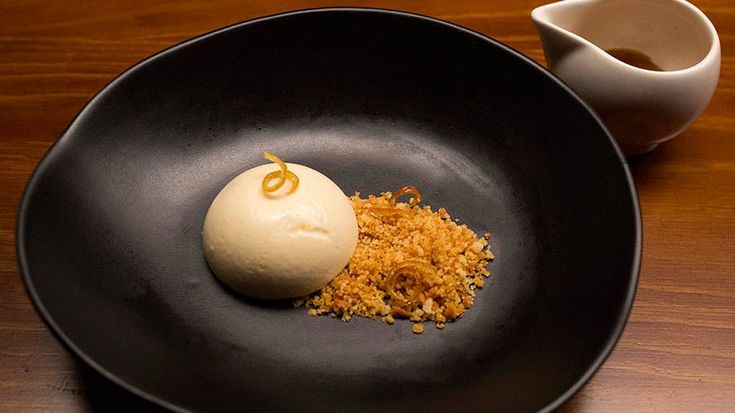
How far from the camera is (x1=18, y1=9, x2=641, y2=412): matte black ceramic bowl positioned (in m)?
0.89

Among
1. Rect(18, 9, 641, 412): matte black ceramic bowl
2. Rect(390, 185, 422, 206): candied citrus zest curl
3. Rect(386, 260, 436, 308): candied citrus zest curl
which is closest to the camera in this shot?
Rect(18, 9, 641, 412): matte black ceramic bowl

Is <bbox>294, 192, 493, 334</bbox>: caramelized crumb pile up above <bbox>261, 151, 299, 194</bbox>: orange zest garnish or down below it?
below

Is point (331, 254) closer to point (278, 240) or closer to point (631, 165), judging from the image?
point (278, 240)

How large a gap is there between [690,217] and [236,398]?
77 cm

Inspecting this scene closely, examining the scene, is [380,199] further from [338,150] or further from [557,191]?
[557,191]

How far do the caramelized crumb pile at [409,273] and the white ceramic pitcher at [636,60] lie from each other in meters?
0.29

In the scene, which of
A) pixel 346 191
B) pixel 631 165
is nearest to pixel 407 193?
pixel 346 191

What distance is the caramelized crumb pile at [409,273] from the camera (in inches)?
39.2

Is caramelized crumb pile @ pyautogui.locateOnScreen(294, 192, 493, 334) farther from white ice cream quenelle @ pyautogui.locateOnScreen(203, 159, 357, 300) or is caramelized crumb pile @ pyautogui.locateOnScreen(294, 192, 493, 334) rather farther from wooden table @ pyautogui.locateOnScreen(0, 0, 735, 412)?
wooden table @ pyautogui.locateOnScreen(0, 0, 735, 412)

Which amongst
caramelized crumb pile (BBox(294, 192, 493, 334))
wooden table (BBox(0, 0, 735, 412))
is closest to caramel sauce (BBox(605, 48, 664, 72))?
wooden table (BBox(0, 0, 735, 412))

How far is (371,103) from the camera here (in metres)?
1.25

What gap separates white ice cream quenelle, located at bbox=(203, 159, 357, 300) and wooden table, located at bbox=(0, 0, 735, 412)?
0.23 m

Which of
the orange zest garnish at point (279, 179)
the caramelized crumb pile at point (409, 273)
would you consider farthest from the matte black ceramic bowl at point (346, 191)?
the orange zest garnish at point (279, 179)

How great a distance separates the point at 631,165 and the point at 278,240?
63cm
